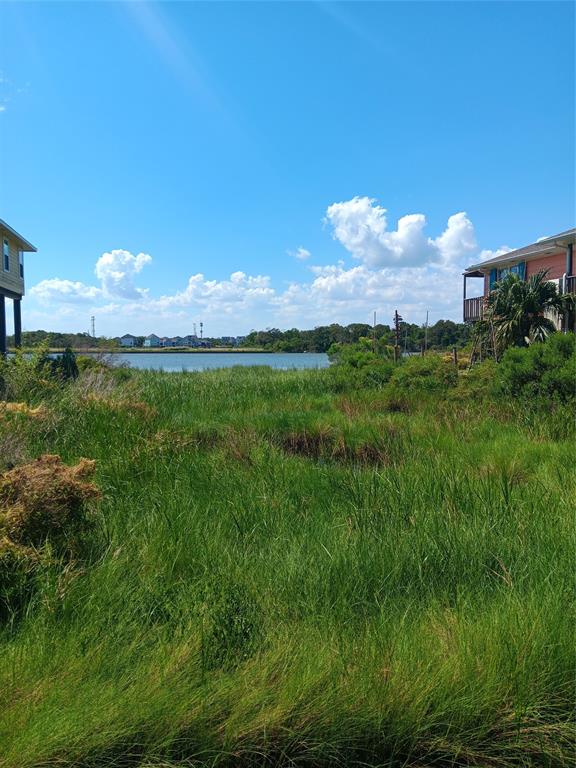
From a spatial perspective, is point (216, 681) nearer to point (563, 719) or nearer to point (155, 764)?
point (155, 764)

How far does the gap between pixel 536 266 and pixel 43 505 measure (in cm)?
2830

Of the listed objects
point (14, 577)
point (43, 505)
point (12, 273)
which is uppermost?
point (12, 273)

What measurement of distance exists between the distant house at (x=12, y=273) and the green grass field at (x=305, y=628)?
872 inches

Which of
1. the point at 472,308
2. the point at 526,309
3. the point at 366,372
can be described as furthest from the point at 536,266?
the point at 366,372

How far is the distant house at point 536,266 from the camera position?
22781 mm

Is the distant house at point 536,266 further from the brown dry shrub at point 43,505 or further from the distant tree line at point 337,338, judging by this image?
the brown dry shrub at point 43,505

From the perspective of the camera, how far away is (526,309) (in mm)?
21562

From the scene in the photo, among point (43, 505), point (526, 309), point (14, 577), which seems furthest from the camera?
point (526, 309)

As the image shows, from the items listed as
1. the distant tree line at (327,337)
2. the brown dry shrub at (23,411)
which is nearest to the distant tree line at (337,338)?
the distant tree line at (327,337)

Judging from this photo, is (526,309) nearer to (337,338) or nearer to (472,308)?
(472,308)

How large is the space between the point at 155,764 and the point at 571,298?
76.8 feet

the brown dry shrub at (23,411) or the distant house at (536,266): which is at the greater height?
the distant house at (536,266)

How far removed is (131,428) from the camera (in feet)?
27.3

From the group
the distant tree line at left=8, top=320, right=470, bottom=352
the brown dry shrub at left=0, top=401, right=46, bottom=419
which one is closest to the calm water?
the distant tree line at left=8, top=320, right=470, bottom=352
